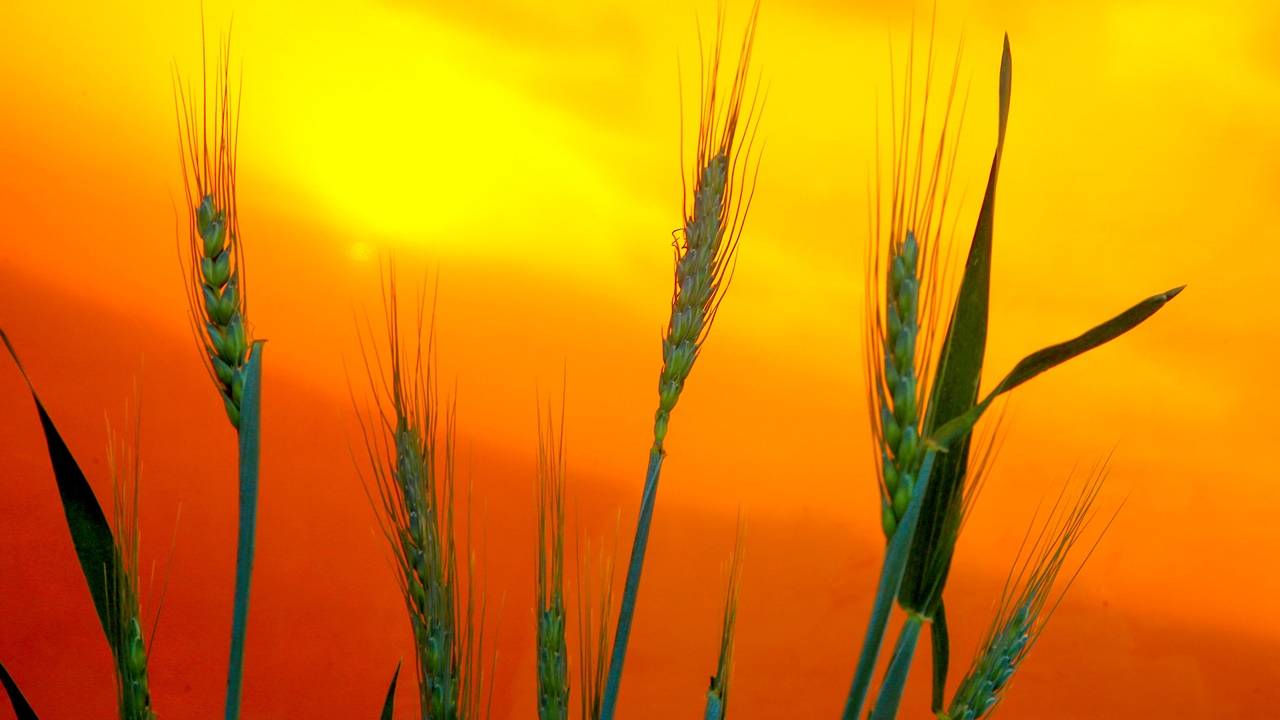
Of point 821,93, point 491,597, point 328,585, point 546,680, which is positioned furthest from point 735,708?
point 546,680

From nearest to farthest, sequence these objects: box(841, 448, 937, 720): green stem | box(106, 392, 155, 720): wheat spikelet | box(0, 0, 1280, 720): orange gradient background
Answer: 1. box(841, 448, 937, 720): green stem
2. box(106, 392, 155, 720): wheat spikelet
3. box(0, 0, 1280, 720): orange gradient background

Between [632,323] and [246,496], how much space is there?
1154 millimetres

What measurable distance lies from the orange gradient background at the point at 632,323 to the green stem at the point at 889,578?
3.82ft

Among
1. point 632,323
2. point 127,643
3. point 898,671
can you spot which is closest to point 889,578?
point 898,671

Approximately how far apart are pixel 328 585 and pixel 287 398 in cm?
24

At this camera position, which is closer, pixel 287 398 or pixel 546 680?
pixel 546 680

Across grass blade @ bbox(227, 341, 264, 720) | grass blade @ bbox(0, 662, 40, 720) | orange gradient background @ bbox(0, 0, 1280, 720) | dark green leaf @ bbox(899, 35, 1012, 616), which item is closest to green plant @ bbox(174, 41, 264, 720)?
grass blade @ bbox(227, 341, 264, 720)

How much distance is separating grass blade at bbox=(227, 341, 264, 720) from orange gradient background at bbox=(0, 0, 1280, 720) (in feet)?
3.50

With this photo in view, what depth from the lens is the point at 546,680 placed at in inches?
22.3

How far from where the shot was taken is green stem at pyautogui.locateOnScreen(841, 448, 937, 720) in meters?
0.39

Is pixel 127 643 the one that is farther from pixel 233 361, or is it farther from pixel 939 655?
pixel 939 655

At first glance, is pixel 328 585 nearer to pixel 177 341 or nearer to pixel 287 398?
pixel 287 398

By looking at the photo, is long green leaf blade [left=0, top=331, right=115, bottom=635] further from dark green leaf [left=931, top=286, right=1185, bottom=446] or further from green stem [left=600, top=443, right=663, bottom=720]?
dark green leaf [left=931, top=286, right=1185, bottom=446]

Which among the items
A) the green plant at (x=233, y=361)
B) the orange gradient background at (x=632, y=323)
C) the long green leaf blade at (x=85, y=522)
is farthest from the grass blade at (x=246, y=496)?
the orange gradient background at (x=632, y=323)
